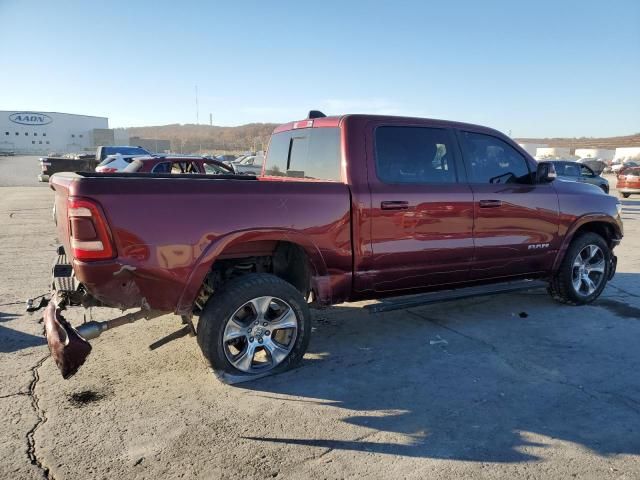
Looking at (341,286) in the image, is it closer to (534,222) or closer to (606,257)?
(534,222)

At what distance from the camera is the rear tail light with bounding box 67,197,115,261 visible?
10.1 ft

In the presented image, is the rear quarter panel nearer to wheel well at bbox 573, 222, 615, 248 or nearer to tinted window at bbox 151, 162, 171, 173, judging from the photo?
wheel well at bbox 573, 222, 615, 248

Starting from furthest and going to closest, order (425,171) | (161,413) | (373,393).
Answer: (425,171), (373,393), (161,413)

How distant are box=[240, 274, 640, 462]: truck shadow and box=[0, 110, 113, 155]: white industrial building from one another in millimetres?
99189

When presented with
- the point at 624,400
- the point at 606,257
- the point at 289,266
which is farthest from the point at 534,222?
the point at 289,266

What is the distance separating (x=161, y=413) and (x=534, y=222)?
13.1 feet

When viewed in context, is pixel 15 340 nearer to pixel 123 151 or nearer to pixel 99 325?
pixel 99 325

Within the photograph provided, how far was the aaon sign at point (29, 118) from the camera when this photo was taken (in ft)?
303

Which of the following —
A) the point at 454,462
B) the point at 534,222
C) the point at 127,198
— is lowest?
the point at 454,462

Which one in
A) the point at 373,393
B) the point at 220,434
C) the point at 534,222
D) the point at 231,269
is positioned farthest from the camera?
the point at 534,222

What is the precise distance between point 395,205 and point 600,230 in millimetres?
3265

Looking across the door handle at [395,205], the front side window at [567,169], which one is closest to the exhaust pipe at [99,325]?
the door handle at [395,205]

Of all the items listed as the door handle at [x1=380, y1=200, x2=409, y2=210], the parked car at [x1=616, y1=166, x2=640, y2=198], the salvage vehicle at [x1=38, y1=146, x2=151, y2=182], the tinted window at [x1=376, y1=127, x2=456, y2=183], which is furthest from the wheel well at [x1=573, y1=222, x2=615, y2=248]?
the salvage vehicle at [x1=38, y1=146, x2=151, y2=182]

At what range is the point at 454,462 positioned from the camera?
2.77 m
